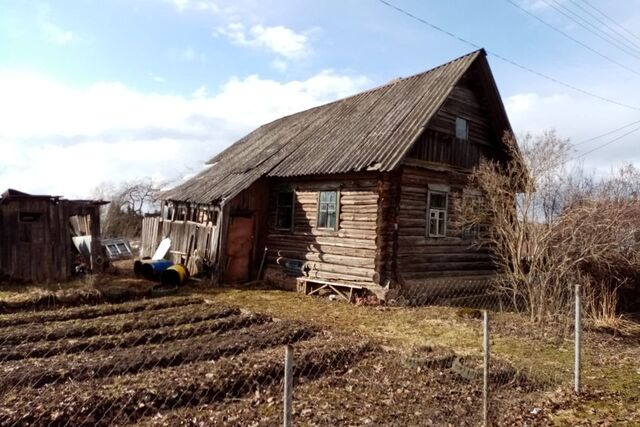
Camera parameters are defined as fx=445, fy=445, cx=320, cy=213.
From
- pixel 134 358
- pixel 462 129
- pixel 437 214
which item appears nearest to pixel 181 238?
pixel 437 214

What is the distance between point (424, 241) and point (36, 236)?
12.1 m

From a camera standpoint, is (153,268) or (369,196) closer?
(369,196)

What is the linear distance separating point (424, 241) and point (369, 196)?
2399mm

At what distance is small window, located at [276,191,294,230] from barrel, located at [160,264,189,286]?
3693 millimetres

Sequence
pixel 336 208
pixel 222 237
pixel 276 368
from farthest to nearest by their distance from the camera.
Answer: pixel 222 237 < pixel 336 208 < pixel 276 368

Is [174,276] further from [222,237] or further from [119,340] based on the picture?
[119,340]

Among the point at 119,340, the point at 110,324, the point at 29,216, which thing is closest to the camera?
the point at 119,340

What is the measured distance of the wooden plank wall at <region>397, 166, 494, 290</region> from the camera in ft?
44.5

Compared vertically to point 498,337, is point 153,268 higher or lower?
higher

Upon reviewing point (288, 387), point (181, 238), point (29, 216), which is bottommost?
point (288, 387)

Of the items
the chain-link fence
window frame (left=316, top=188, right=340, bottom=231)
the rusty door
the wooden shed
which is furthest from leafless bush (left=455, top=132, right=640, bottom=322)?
the wooden shed

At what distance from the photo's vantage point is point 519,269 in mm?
10828

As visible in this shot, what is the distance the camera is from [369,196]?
13.5 m

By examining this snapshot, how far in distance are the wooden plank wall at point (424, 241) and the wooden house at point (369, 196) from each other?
0.03 metres
